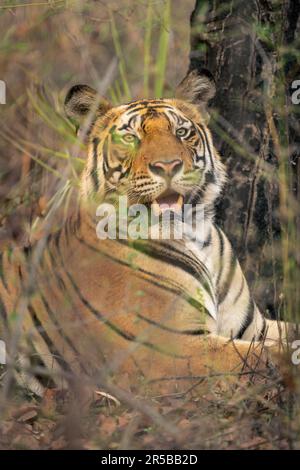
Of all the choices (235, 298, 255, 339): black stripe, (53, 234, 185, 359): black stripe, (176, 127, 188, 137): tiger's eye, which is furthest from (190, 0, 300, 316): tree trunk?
(53, 234, 185, 359): black stripe

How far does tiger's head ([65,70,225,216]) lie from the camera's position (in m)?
5.47

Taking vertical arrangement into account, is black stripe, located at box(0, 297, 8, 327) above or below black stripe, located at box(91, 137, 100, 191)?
below

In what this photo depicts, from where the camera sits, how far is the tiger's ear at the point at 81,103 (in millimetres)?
5801

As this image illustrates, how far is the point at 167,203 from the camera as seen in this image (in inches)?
217

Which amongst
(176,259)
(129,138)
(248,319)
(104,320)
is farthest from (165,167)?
(248,319)

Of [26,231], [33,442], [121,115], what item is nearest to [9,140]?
[26,231]

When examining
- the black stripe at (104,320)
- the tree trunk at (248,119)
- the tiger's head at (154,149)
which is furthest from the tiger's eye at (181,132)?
the black stripe at (104,320)

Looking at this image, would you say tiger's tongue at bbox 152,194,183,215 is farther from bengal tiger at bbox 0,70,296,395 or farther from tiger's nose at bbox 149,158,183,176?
tiger's nose at bbox 149,158,183,176

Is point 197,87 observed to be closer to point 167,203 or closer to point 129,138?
point 129,138

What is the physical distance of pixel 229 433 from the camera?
13.7ft

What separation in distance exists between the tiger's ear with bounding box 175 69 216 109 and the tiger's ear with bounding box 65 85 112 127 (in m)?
0.48

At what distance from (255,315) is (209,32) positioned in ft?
6.44

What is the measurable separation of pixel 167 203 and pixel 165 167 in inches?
8.8
